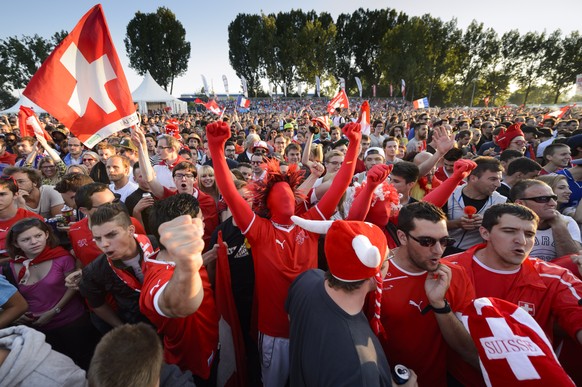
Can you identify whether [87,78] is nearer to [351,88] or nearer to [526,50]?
[351,88]

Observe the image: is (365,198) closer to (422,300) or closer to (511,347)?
(422,300)

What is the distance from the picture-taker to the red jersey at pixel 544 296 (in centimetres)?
178

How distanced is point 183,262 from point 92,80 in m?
3.24

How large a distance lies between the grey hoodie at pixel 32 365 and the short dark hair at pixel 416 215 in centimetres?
210

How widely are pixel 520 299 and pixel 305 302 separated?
1.53 m

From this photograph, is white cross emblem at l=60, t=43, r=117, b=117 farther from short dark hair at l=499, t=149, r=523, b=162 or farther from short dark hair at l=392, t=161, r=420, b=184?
short dark hair at l=499, t=149, r=523, b=162

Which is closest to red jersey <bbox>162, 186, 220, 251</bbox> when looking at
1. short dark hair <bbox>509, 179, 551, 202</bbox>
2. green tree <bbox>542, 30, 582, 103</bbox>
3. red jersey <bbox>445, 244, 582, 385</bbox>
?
red jersey <bbox>445, 244, 582, 385</bbox>

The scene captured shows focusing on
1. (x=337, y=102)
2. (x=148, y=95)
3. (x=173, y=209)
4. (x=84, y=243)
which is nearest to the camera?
(x=173, y=209)

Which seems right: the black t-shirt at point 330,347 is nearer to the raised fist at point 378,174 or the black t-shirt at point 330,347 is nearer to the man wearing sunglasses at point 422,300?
the man wearing sunglasses at point 422,300

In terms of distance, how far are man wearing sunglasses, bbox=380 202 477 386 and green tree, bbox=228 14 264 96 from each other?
5629 centimetres

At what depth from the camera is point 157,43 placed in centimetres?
4747

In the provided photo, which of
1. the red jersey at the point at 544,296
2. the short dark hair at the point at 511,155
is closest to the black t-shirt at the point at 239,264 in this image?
the red jersey at the point at 544,296

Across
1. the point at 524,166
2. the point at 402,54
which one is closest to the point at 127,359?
the point at 524,166

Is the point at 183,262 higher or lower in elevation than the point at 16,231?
higher
